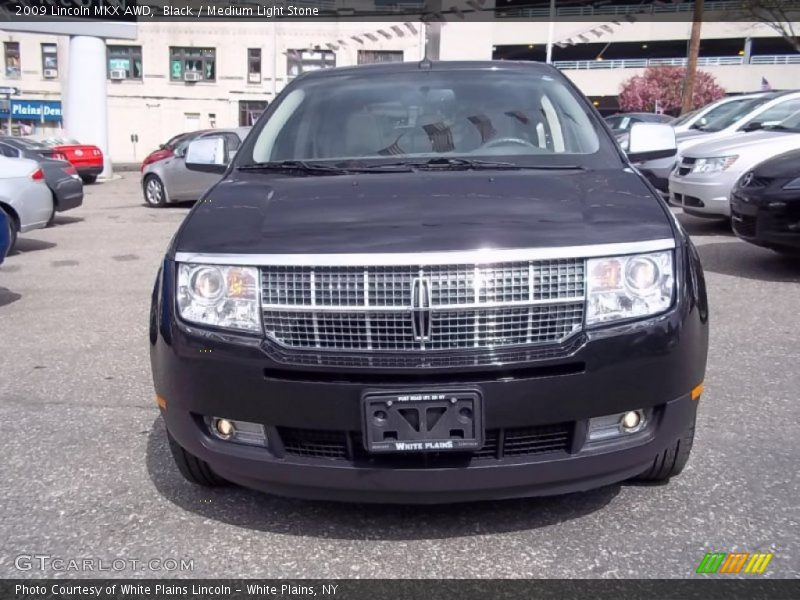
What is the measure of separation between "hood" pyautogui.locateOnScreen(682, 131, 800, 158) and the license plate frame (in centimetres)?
754

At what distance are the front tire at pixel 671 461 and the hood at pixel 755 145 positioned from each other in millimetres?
6734

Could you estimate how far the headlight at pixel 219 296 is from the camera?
102 inches

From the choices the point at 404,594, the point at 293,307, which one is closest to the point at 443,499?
the point at 404,594

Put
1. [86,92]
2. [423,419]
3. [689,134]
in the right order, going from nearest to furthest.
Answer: [423,419], [689,134], [86,92]

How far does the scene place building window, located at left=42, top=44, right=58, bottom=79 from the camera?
1692 inches

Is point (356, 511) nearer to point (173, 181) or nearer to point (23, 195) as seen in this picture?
point (23, 195)

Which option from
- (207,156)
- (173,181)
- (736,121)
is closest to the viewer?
(207,156)

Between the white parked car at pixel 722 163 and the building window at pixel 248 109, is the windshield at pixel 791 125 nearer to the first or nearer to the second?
the white parked car at pixel 722 163

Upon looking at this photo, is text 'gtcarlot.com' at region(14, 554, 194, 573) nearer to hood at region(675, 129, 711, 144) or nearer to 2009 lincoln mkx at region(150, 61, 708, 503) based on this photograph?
2009 lincoln mkx at region(150, 61, 708, 503)

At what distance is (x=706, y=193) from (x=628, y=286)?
275 inches

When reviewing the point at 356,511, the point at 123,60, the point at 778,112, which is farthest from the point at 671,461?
the point at 123,60

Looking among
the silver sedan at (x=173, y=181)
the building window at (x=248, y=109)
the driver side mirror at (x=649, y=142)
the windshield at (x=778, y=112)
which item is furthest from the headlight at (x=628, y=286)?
the building window at (x=248, y=109)

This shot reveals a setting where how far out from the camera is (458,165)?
3299mm

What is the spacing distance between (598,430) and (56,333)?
442 cm
